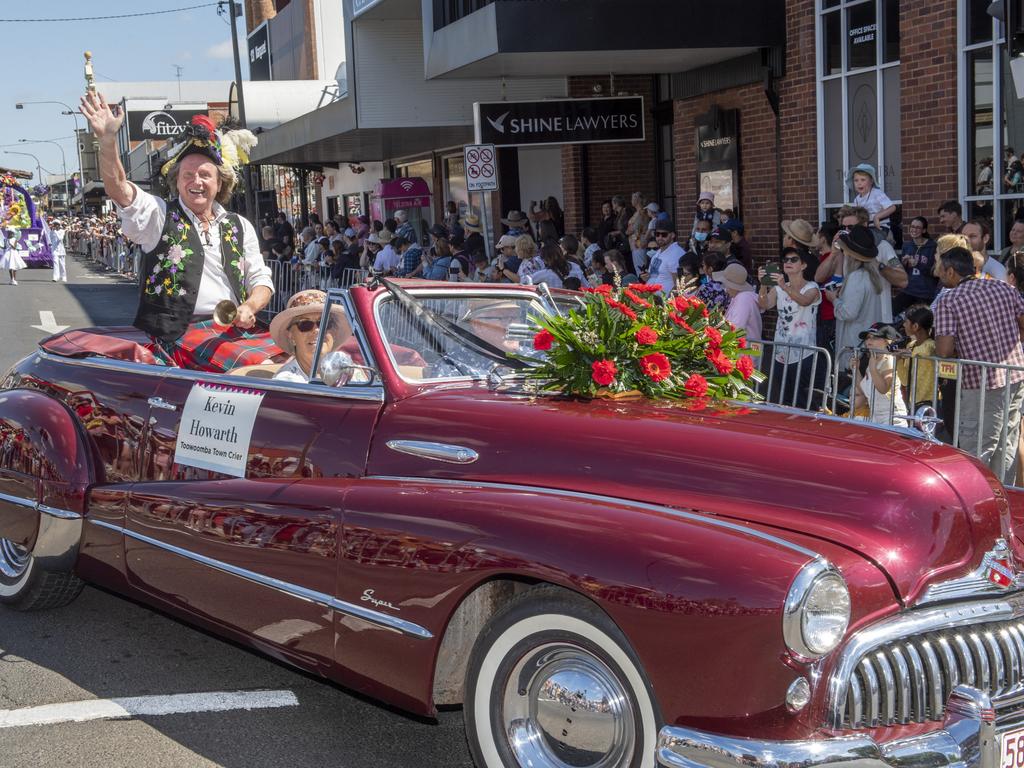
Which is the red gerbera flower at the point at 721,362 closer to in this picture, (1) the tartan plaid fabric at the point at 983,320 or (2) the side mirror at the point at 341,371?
(2) the side mirror at the point at 341,371

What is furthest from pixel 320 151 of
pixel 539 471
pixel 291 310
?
pixel 539 471

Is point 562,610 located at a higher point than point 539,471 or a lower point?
lower

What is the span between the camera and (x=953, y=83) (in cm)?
1069

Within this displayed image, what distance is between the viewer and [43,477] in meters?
5.08

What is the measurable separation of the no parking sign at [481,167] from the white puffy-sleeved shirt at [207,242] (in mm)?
6963

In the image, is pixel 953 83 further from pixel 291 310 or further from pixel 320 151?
pixel 320 151

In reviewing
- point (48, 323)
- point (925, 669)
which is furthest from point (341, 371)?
point (48, 323)

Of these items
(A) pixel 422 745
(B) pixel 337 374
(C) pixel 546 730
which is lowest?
(A) pixel 422 745

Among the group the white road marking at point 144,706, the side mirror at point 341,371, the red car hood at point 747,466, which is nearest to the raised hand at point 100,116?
the side mirror at point 341,371

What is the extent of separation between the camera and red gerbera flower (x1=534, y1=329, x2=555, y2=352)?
4.17 metres

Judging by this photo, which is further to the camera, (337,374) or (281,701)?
(281,701)

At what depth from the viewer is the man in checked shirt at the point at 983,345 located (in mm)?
6656

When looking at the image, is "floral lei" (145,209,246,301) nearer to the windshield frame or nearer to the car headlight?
the windshield frame

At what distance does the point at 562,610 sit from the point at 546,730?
411 mm
